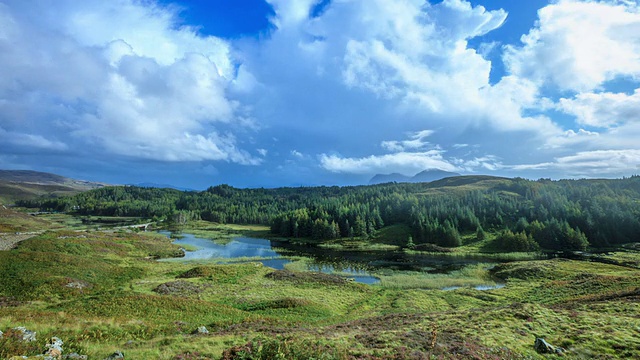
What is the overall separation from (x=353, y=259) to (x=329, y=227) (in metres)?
71.7

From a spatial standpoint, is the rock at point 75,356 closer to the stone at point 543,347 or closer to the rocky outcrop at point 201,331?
the rocky outcrop at point 201,331

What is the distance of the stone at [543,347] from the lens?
69.0ft

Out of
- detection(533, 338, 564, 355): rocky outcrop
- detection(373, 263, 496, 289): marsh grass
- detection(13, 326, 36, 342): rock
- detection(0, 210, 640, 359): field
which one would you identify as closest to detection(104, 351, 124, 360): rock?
detection(0, 210, 640, 359): field

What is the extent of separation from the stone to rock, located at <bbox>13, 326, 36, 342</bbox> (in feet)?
115

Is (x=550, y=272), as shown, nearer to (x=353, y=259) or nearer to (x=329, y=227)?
(x=353, y=259)

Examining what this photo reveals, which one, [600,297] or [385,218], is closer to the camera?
[600,297]

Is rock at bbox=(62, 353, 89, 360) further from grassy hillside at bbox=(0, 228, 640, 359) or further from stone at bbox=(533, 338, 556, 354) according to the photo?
stone at bbox=(533, 338, 556, 354)

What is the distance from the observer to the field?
1983cm

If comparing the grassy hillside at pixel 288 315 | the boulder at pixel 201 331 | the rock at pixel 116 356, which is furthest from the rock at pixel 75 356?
the boulder at pixel 201 331

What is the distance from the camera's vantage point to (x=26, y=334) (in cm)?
1845

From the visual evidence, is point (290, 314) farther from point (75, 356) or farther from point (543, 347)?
point (543, 347)

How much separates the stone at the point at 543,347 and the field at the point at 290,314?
2.43ft

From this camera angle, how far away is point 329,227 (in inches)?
6698

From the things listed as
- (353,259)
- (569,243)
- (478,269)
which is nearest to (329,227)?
(353,259)
